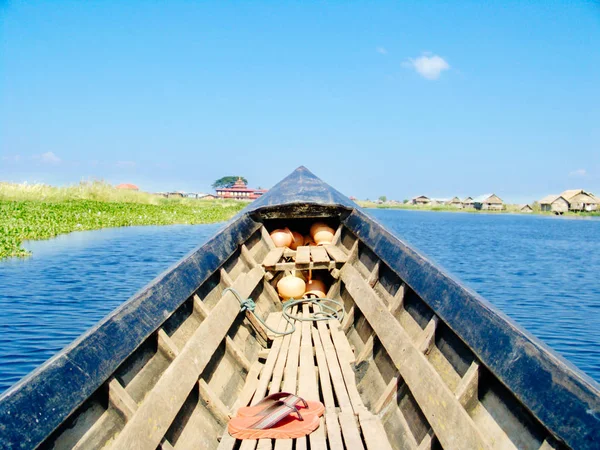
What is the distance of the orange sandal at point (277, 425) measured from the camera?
2.81 m

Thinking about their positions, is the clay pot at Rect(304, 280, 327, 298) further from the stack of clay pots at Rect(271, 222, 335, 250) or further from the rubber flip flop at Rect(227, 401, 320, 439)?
the rubber flip flop at Rect(227, 401, 320, 439)

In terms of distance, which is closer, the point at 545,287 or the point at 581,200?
the point at 545,287

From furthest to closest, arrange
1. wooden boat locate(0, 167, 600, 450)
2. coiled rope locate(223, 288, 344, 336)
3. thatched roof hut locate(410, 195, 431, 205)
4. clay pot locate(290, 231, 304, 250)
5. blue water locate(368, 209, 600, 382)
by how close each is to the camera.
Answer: thatched roof hut locate(410, 195, 431, 205)
blue water locate(368, 209, 600, 382)
clay pot locate(290, 231, 304, 250)
coiled rope locate(223, 288, 344, 336)
wooden boat locate(0, 167, 600, 450)

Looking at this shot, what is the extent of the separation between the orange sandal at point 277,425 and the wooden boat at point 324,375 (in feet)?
0.18

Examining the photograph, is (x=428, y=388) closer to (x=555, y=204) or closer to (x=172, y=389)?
(x=172, y=389)

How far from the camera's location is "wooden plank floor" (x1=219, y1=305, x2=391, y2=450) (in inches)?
109

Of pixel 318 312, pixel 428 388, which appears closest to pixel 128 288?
pixel 318 312

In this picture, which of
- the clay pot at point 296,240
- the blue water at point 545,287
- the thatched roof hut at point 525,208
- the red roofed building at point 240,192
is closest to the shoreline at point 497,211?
the thatched roof hut at point 525,208

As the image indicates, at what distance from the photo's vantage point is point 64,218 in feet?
80.5

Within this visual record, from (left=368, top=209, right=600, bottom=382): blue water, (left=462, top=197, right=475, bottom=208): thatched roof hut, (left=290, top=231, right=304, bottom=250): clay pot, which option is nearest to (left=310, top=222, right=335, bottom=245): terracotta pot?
(left=290, top=231, right=304, bottom=250): clay pot

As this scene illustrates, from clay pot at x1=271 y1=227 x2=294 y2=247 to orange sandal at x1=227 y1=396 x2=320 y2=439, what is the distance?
148 inches

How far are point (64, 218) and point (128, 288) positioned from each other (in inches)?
584

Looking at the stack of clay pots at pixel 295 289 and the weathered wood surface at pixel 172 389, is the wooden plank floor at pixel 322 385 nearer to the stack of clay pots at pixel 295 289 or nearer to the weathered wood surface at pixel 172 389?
the weathered wood surface at pixel 172 389

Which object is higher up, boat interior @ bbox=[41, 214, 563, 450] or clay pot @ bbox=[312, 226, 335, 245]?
clay pot @ bbox=[312, 226, 335, 245]
